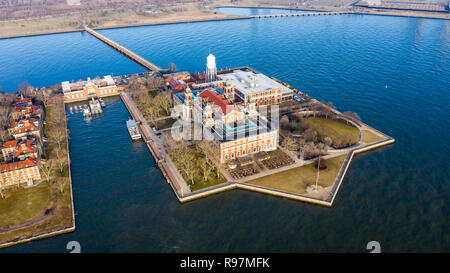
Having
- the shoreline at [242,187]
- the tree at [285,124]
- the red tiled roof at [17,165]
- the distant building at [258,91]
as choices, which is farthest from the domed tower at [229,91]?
the red tiled roof at [17,165]

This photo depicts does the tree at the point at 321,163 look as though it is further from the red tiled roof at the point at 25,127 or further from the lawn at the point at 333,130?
the red tiled roof at the point at 25,127

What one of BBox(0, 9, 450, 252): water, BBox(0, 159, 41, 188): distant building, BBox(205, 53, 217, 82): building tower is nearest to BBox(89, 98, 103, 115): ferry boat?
BBox(0, 9, 450, 252): water

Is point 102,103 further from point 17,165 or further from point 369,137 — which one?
point 369,137

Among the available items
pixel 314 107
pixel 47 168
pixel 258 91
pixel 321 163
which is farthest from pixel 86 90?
pixel 321 163

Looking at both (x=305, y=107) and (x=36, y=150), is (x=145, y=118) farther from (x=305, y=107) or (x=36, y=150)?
(x=305, y=107)
